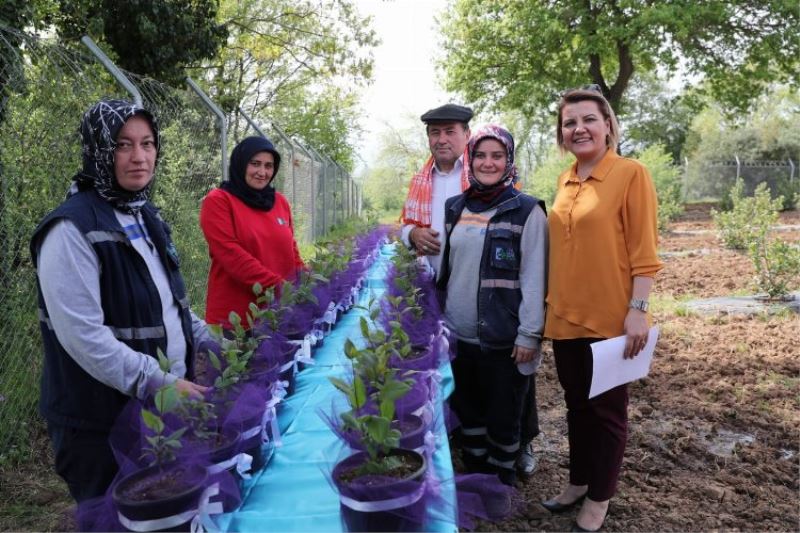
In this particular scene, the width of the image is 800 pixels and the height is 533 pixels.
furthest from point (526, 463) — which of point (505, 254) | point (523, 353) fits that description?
point (505, 254)

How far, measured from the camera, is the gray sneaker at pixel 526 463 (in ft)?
10.3

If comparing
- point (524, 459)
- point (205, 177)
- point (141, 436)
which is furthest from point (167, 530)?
point (205, 177)

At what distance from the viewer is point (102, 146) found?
1598 millimetres

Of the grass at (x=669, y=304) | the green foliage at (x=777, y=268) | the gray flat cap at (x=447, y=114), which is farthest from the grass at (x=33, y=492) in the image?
the green foliage at (x=777, y=268)

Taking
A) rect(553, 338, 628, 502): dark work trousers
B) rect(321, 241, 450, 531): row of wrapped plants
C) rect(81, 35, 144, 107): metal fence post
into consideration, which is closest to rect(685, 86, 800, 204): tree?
rect(553, 338, 628, 502): dark work trousers

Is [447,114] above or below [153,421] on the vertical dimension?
above

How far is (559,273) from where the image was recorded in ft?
7.93

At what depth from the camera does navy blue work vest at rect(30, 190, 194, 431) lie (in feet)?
5.08

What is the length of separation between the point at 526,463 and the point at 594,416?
823 mm

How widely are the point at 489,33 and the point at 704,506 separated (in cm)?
1516

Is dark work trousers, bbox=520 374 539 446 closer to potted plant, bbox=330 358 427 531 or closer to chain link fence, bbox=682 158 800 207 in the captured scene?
potted plant, bbox=330 358 427 531

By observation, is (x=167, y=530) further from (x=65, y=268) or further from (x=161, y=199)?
(x=161, y=199)

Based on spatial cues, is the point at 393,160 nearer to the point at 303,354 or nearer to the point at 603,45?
the point at 603,45

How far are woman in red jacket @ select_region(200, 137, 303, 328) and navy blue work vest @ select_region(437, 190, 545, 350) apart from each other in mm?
1115
